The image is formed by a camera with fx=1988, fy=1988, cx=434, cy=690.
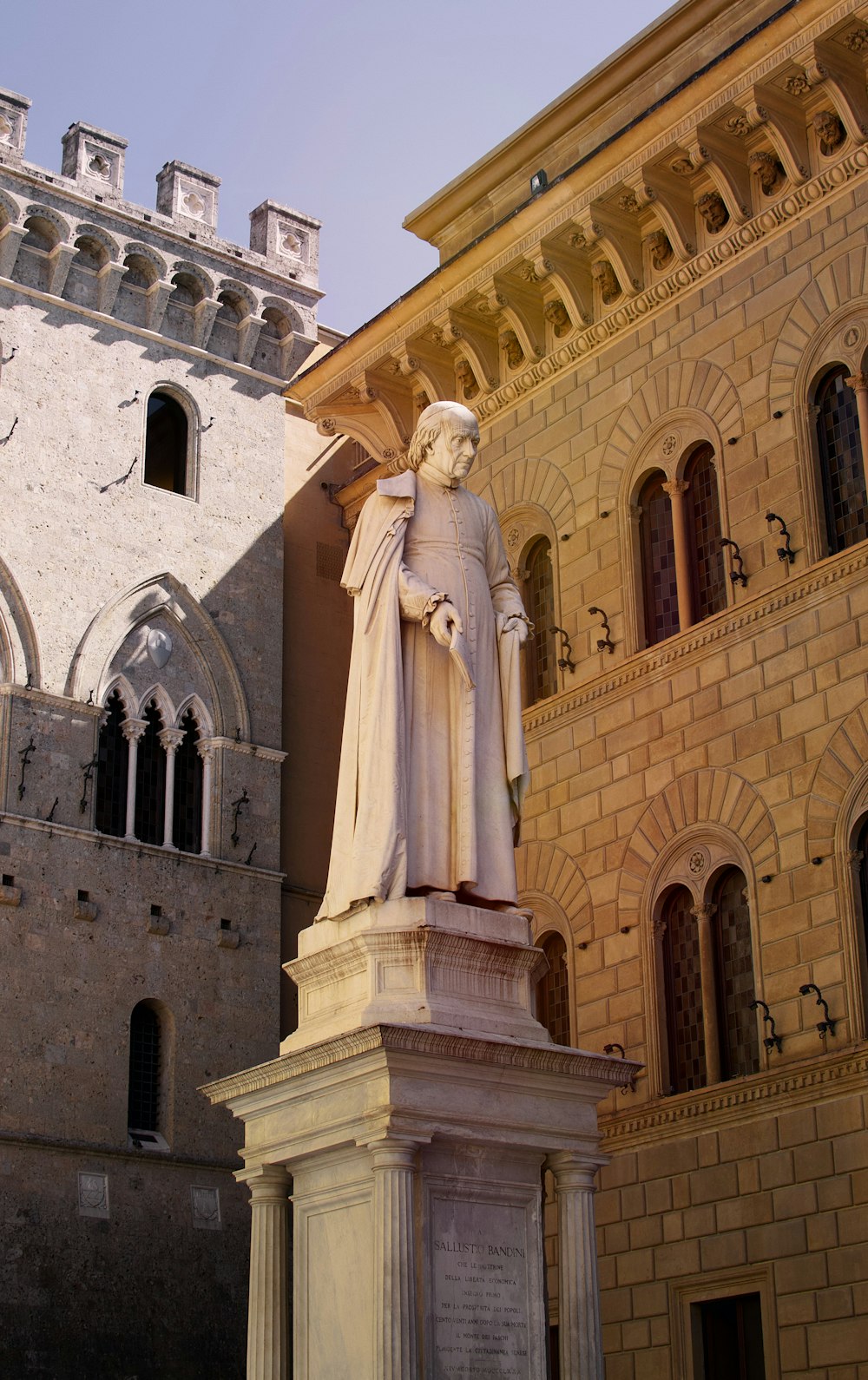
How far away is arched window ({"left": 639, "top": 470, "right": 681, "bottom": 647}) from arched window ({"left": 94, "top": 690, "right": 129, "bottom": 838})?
7.42 meters

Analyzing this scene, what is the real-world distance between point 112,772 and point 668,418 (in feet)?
27.4

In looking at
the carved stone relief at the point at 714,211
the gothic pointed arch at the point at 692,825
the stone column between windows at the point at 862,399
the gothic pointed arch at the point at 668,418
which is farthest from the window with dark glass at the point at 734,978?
the carved stone relief at the point at 714,211

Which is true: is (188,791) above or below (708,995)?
above

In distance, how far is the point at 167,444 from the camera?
25219 millimetres

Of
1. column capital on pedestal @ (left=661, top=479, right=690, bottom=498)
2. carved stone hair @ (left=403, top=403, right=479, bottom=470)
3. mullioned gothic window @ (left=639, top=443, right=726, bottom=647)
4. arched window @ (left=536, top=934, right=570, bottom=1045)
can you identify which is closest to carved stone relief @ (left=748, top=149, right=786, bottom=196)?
mullioned gothic window @ (left=639, top=443, right=726, bottom=647)

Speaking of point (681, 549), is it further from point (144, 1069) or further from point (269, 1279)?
point (269, 1279)

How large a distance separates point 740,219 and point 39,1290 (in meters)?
12.3

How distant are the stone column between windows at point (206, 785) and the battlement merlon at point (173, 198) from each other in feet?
21.7

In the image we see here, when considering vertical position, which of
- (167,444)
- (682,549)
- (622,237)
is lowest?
(682,549)

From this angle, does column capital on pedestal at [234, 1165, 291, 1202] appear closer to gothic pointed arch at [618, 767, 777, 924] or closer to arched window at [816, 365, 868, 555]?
gothic pointed arch at [618, 767, 777, 924]

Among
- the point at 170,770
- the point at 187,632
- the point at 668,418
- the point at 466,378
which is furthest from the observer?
the point at 187,632

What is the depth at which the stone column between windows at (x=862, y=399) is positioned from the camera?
15.8 meters

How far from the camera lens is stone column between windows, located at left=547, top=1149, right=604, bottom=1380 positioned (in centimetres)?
902

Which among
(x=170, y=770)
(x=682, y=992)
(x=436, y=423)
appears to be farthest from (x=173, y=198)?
(x=436, y=423)
